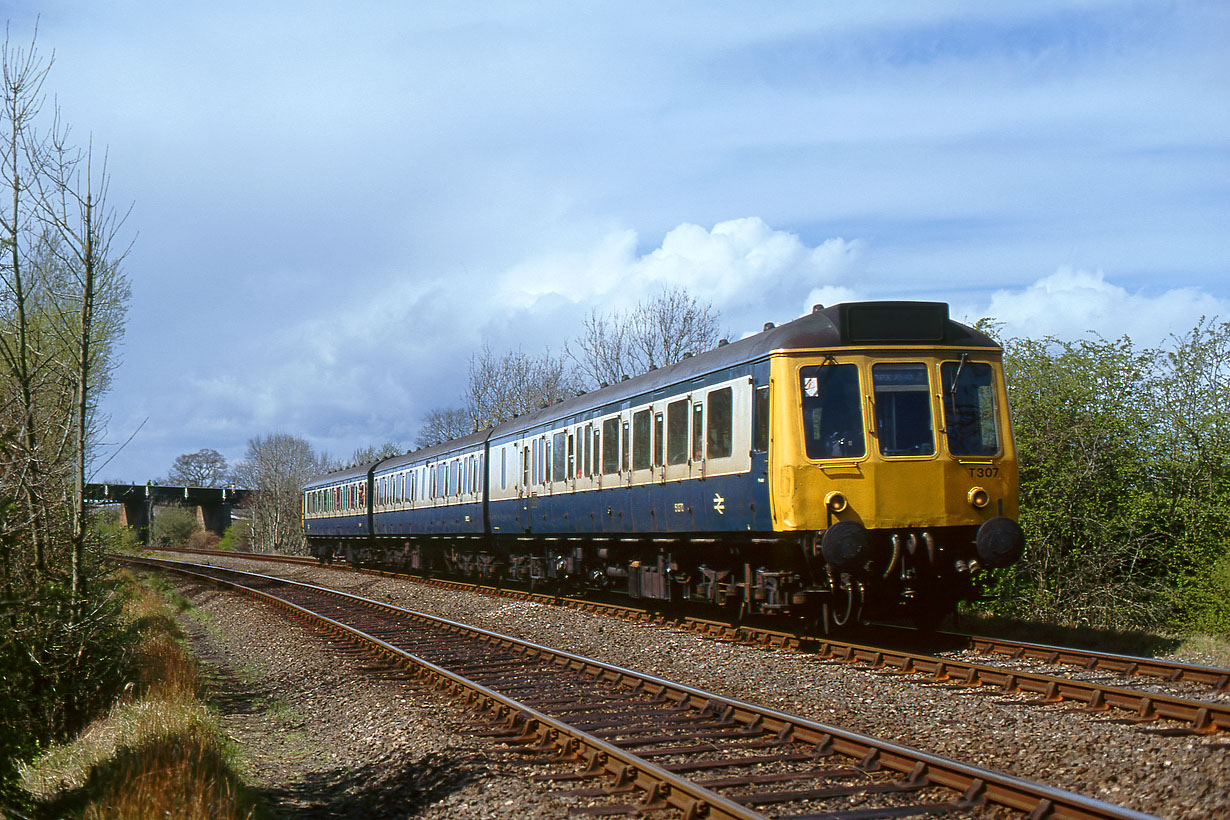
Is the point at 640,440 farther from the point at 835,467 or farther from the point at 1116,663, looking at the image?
the point at 1116,663

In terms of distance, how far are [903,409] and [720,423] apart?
2.20m

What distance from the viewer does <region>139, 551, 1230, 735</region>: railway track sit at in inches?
292

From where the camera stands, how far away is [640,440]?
49.6 ft

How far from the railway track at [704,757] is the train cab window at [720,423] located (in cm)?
288

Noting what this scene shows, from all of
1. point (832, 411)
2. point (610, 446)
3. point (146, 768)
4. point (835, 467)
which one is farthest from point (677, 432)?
point (146, 768)

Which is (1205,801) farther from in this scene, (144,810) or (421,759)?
(144,810)

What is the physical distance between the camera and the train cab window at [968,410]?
11.2m

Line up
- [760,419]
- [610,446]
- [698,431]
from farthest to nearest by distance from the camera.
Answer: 1. [610,446]
2. [698,431]
3. [760,419]

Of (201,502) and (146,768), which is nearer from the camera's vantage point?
(146,768)

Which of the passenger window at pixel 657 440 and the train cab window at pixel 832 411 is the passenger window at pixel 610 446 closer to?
the passenger window at pixel 657 440

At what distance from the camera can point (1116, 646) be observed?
41.4ft

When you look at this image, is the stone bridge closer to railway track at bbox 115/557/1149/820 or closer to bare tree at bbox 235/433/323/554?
bare tree at bbox 235/433/323/554

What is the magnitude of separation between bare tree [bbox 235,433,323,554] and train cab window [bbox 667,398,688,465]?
59.9 meters

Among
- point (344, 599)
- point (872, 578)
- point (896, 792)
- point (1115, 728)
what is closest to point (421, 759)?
point (896, 792)
